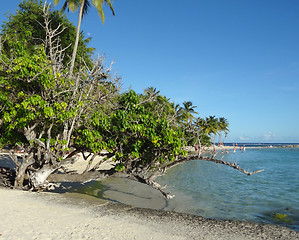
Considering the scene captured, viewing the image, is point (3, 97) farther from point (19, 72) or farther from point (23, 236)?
point (23, 236)

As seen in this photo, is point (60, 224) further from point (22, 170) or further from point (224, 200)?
point (224, 200)

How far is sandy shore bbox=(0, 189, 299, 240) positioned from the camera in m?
5.92

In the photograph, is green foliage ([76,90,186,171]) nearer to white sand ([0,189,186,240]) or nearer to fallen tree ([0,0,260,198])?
fallen tree ([0,0,260,198])

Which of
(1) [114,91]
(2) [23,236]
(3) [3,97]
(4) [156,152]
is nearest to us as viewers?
(2) [23,236]

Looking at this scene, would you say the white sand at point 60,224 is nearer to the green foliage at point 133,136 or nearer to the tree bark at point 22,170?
the tree bark at point 22,170

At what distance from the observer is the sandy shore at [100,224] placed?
592 centimetres

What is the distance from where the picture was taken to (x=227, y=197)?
14.8 m

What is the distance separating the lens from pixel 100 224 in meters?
6.82

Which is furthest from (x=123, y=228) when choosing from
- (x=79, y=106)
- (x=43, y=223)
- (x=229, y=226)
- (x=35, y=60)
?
(x=35, y=60)

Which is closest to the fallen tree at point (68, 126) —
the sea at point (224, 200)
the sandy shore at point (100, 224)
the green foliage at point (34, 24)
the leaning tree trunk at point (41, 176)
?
the leaning tree trunk at point (41, 176)

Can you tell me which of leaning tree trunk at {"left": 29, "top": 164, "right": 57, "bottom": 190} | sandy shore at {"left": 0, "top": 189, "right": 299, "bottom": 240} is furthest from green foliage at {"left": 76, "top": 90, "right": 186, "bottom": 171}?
sandy shore at {"left": 0, "top": 189, "right": 299, "bottom": 240}

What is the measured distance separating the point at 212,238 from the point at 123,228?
2.57 metres

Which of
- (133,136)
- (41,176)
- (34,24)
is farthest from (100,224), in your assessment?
(34,24)

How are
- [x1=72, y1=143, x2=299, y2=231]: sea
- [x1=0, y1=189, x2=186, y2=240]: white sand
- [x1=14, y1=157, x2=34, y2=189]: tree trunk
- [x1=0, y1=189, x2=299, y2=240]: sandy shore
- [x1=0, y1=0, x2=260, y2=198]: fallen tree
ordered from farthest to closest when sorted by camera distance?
[x1=72, y1=143, x2=299, y2=231]: sea
[x1=14, y1=157, x2=34, y2=189]: tree trunk
[x1=0, y1=0, x2=260, y2=198]: fallen tree
[x1=0, y1=189, x2=299, y2=240]: sandy shore
[x1=0, y1=189, x2=186, y2=240]: white sand
